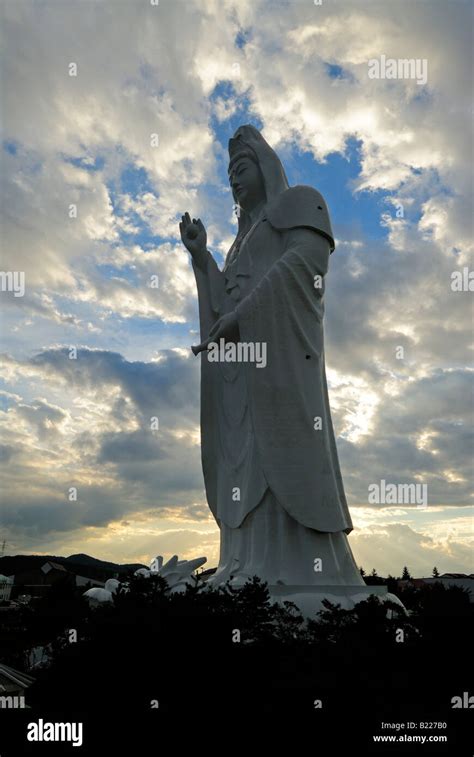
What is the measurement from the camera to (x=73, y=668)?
5508 mm

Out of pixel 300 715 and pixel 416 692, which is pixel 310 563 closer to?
pixel 416 692

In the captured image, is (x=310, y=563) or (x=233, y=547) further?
(x=233, y=547)

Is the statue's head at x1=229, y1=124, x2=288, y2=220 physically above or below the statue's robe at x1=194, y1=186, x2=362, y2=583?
above

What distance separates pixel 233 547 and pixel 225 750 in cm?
625

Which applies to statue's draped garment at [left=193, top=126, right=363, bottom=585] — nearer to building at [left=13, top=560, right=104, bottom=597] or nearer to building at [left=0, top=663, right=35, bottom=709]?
building at [left=0, top=663, right=35, bottom=709]

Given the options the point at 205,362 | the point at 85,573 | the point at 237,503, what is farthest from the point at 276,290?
the point at 85,573

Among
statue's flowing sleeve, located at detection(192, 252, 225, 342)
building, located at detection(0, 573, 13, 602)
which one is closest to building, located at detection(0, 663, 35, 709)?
statue's flowing sleeve, located at detection(192, 252, 225, 342)

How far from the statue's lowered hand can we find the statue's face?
2.85m

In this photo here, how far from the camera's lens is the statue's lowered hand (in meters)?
11.7

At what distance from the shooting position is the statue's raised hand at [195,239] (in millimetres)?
13453

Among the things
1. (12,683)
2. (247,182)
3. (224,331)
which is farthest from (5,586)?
(12,683)

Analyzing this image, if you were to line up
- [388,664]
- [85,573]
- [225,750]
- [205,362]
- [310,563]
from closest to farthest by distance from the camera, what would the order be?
[225,750], [388,664], [310,563], [205,362], [85,573]

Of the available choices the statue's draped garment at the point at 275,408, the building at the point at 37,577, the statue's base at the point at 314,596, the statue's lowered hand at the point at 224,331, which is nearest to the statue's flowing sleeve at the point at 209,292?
the statue's draped garment at the point at 275,408

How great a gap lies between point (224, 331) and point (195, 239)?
268 centimetres
